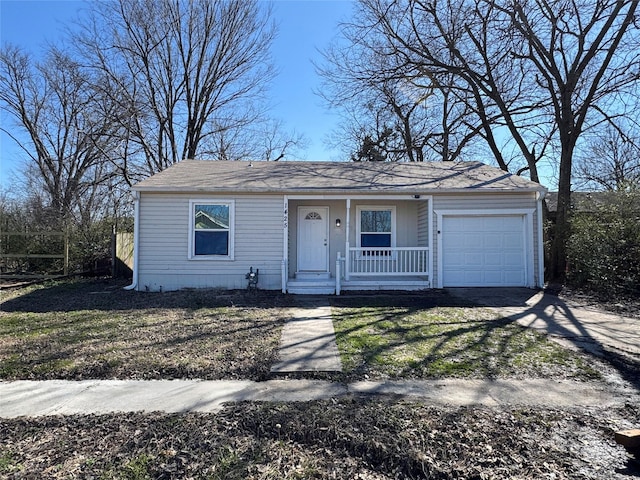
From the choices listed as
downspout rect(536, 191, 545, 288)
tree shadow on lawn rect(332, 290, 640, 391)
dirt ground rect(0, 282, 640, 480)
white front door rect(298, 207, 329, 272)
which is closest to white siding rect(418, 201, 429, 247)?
white front door rect(298, 207, 329, 272)

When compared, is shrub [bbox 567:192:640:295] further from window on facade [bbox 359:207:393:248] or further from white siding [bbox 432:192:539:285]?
window on facade [bbox 359:207:393:248]

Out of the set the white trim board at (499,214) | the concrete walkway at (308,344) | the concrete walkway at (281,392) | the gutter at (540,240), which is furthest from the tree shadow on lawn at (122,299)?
the gutter at (540,240)

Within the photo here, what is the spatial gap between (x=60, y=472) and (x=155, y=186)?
27.9 ft

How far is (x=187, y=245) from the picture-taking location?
10.3 metres

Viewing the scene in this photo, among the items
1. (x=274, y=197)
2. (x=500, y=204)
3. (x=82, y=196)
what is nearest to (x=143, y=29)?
(x=82, y=196)

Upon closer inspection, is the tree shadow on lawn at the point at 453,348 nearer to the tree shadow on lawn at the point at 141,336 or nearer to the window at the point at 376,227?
the tree shadow on lawn at the point at 141,336

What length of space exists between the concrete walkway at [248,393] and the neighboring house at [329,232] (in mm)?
6209

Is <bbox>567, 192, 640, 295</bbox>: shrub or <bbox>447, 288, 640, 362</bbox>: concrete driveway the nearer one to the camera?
<bbox>447, 288, 640, 362</bbox>: concrete driveway

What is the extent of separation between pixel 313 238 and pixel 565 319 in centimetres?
668

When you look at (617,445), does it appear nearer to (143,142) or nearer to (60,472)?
(60,472)

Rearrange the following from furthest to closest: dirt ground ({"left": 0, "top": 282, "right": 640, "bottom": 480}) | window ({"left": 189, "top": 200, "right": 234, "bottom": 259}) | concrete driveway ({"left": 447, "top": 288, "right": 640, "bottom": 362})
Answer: window ({"left": 189, "top": 200, "right": 234, "bottom": 259}), concrete driveway ({"left": 447, "top": 288, "right": 640, "bottom": 362}), dirt ground ({"left": 0, "top": 282, "right": 640, "bottom": 480})

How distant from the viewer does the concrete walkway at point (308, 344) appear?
442cm

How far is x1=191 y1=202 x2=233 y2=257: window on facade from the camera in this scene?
10375 mm

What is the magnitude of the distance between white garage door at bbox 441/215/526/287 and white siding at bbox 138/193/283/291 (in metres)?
4.75
